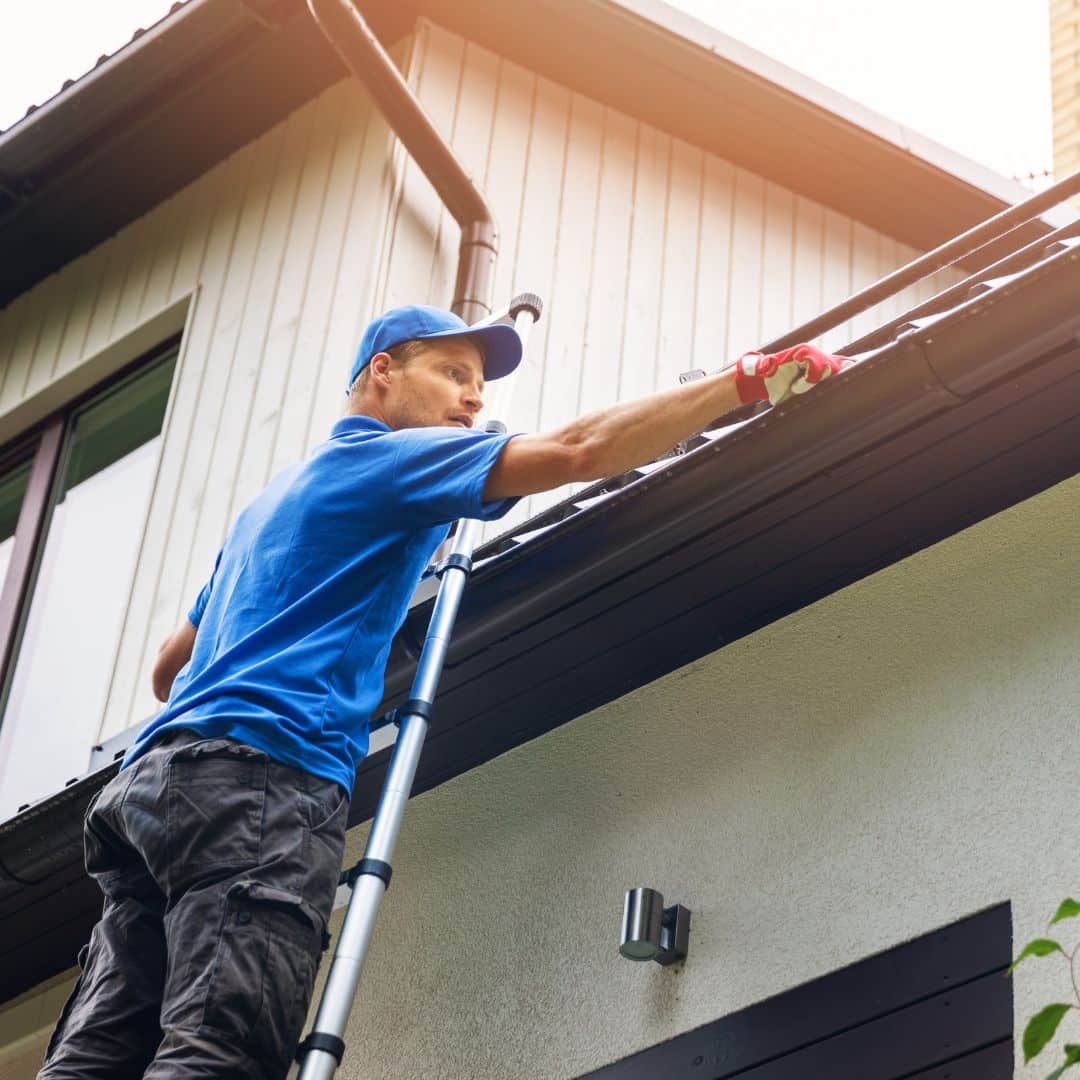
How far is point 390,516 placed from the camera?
423cm

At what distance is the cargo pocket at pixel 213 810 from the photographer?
12.4 feet

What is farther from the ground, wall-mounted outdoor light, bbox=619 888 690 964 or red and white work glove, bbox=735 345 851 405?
red and white work glove, bbox=735 345 851 405

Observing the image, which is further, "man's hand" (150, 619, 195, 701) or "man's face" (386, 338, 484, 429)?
"man's hand" (150, 619, 195, 701)

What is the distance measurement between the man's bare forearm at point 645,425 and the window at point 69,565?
3.66 m

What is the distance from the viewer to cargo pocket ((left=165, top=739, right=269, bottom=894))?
149 inches

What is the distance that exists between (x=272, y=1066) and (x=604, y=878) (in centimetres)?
140

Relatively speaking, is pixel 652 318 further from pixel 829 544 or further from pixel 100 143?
pixel 829 544

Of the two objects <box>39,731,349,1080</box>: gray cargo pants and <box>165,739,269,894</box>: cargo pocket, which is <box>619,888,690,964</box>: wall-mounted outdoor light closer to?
<box>39,731,349,1080</box>: gray cargo pants

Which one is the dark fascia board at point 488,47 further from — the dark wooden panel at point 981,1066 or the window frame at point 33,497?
the dark wooden panel at point 981,1066

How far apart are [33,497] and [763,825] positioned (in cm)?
480

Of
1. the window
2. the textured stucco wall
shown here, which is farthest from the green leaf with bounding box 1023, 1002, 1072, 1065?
the window

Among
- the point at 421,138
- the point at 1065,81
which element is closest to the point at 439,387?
the point at 421,138

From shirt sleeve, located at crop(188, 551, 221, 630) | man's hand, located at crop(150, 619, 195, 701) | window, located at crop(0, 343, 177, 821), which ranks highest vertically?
window, located at crop(0, 343, 177, 821)

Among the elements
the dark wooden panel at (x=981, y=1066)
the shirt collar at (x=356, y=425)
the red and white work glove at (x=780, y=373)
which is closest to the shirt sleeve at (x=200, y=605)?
the shirt collar at (x=356, y=425)
